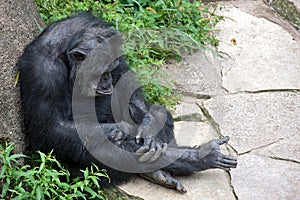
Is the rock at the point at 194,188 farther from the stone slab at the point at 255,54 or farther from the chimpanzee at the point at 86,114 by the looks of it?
the stone slab at the point at 255,54

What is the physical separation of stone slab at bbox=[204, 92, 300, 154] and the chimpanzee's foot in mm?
673

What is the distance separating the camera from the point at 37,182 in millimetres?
3578

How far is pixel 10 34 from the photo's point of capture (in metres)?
4.17

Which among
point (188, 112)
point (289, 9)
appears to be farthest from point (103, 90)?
point (289, 9)

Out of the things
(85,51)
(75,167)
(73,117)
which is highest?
(85,51)

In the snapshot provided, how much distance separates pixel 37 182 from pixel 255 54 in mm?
2961

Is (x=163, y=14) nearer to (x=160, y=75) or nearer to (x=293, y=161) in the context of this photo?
(x=160, y=75)

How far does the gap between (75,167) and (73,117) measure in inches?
14.0

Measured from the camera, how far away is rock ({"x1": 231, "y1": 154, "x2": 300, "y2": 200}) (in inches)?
162

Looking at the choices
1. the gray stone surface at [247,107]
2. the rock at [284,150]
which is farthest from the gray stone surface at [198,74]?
the rock at [284,150]

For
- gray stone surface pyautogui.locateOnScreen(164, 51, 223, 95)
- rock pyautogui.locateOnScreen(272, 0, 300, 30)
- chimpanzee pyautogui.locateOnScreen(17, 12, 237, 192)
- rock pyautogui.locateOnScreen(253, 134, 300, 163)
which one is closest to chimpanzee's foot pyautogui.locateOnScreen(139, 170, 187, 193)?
chimpanzee pyautogui.locateOnScreen(17, 12, 237, 192)

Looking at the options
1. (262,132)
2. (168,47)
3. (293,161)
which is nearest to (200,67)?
(168,47)

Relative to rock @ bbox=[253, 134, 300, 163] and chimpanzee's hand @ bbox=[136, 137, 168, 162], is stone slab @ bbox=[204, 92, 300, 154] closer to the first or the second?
rock @ bbox=[253, 134, 300, 163]

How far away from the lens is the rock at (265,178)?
4.11 metres
